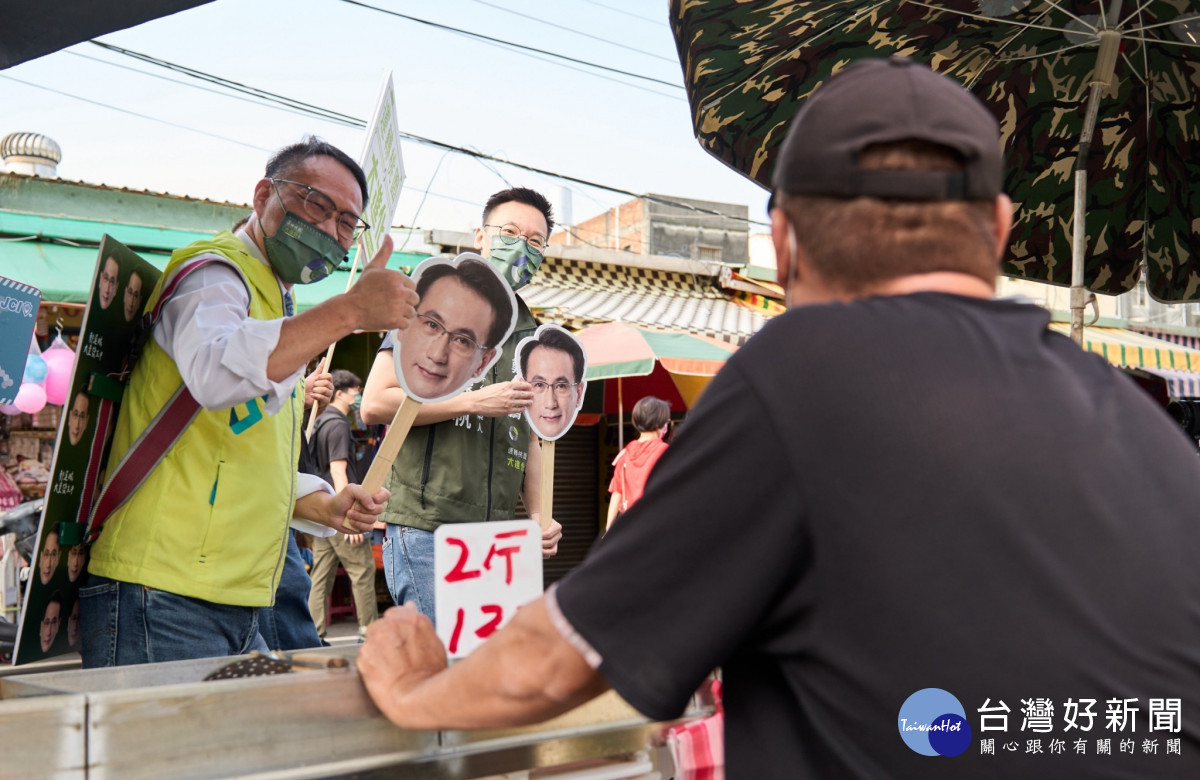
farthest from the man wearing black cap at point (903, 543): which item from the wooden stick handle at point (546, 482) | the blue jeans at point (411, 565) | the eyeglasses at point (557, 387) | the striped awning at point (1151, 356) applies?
the striped awning at point (1151, 356)

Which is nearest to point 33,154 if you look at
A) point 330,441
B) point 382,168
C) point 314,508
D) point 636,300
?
point 330,441

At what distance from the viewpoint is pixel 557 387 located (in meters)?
3.35

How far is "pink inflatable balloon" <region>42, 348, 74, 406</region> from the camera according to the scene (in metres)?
6.21

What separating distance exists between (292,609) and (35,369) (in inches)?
180

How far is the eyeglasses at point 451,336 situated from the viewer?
2537mm

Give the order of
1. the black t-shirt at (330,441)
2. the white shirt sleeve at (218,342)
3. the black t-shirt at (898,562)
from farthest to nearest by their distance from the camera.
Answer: the black t-shirt at (330,441) → the white shirt sleeve at (218,342) → the black t-shirt at (898,562)

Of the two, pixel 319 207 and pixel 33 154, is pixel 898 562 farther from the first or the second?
pixel 33 154

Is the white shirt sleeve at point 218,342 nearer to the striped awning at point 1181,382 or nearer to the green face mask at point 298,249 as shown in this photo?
the green face mask at point 298,249

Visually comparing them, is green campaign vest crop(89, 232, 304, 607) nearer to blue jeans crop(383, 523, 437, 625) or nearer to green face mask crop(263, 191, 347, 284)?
green face mask crop(263, 191, 347, 284)

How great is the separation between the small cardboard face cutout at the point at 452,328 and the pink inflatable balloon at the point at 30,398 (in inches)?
181

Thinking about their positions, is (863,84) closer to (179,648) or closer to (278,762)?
(278,762)

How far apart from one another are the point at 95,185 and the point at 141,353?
8493 millimetres

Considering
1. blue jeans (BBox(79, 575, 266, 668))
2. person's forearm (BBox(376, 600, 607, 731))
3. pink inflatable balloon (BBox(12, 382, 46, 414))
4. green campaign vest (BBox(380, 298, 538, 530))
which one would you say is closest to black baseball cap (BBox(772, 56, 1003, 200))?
person's forearm (BBox(376, 600, 607, 731))

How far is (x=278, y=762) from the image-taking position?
1.38 meters
